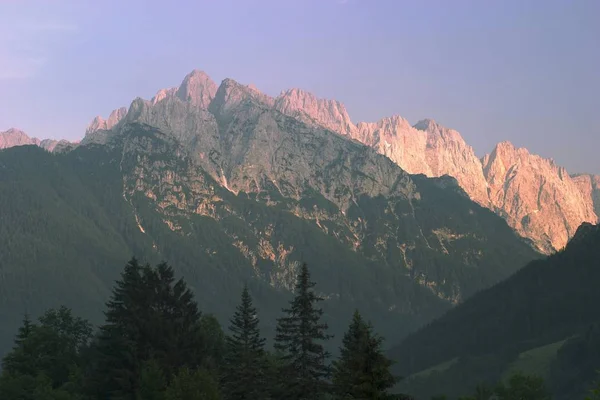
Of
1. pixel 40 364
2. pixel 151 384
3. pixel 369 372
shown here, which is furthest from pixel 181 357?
pixel 369 372

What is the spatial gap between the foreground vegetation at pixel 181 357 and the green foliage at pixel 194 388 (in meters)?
0.12

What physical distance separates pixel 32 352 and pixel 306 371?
240 feet

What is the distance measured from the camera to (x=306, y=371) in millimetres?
80750

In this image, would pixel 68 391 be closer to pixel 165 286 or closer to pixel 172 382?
pixel 165 286

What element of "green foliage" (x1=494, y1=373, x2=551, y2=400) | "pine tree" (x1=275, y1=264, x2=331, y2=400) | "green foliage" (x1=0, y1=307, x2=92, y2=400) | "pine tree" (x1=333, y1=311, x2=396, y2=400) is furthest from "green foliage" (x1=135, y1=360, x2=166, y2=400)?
"green foliage" (x1=494, y1=373, x2=551, y2=400)

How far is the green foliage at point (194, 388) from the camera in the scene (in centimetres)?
9488

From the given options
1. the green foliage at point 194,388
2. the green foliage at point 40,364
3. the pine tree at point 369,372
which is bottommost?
the pine tree at point 369,372

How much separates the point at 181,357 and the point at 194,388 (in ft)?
83.2

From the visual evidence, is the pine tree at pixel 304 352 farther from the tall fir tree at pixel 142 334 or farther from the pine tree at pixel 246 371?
the tall fir tree at pixel 142 334

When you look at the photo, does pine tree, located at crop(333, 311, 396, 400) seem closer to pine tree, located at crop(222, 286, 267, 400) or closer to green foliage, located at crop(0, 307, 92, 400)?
pine tree, located at crop(222, 286, 267, 400)

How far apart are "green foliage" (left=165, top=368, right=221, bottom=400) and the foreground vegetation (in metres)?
0.12

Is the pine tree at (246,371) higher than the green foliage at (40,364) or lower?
lower

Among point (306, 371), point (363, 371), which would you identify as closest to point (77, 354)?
point (306, 371)

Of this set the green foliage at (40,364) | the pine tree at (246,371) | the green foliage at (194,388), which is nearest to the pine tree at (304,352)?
the pine tree at (246,371)
